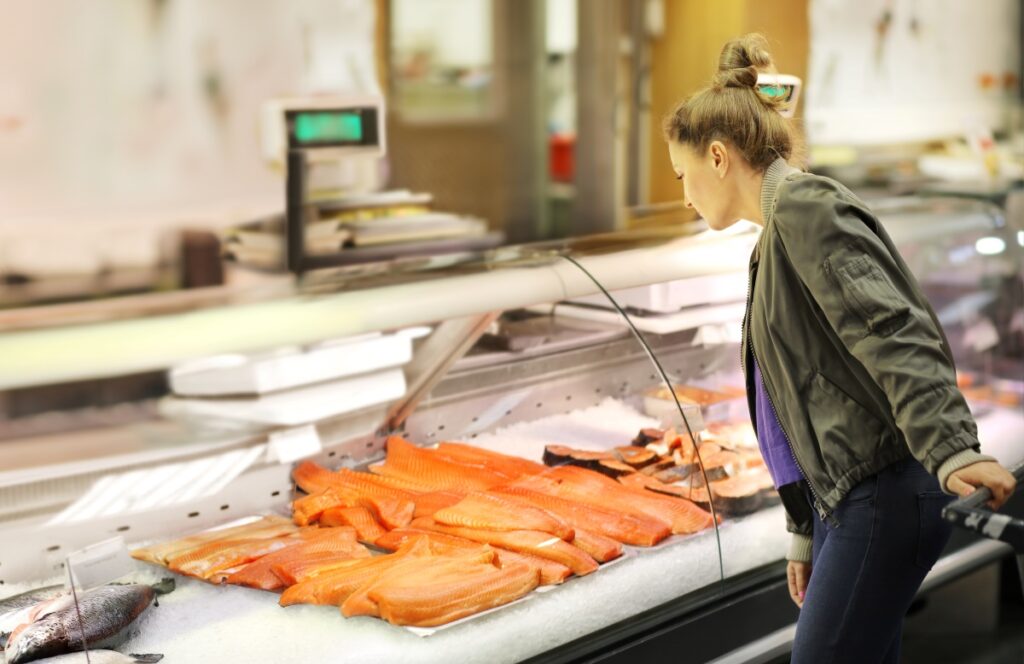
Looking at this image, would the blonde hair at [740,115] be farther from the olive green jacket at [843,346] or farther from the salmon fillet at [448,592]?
the salmon fillet at [448,592]

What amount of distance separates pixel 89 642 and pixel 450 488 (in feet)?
2.93

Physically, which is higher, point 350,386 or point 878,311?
point 878,311

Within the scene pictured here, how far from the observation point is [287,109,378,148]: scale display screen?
327 cm

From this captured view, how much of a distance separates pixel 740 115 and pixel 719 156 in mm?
77

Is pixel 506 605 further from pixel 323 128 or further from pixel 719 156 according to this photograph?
pixel 323 128

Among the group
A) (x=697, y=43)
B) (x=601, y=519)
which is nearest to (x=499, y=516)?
(x=601, y=519)

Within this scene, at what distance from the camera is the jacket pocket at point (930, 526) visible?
1848 millimetres

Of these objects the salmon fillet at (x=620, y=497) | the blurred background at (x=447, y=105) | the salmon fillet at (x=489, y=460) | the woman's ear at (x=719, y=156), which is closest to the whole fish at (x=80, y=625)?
the salmon fillet at (x=489, y=460)

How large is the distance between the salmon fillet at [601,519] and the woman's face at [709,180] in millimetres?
796

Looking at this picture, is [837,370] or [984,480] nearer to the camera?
[984,480]

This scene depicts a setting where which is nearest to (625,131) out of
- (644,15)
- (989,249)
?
(644,15)

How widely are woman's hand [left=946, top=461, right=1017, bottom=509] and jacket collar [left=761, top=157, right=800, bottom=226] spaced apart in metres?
0.53

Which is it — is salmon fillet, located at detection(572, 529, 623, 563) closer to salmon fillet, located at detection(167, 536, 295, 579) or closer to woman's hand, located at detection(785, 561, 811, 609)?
woman's hand, located at detection(785, 561, 811, 609)

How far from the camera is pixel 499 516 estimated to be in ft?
8.02
